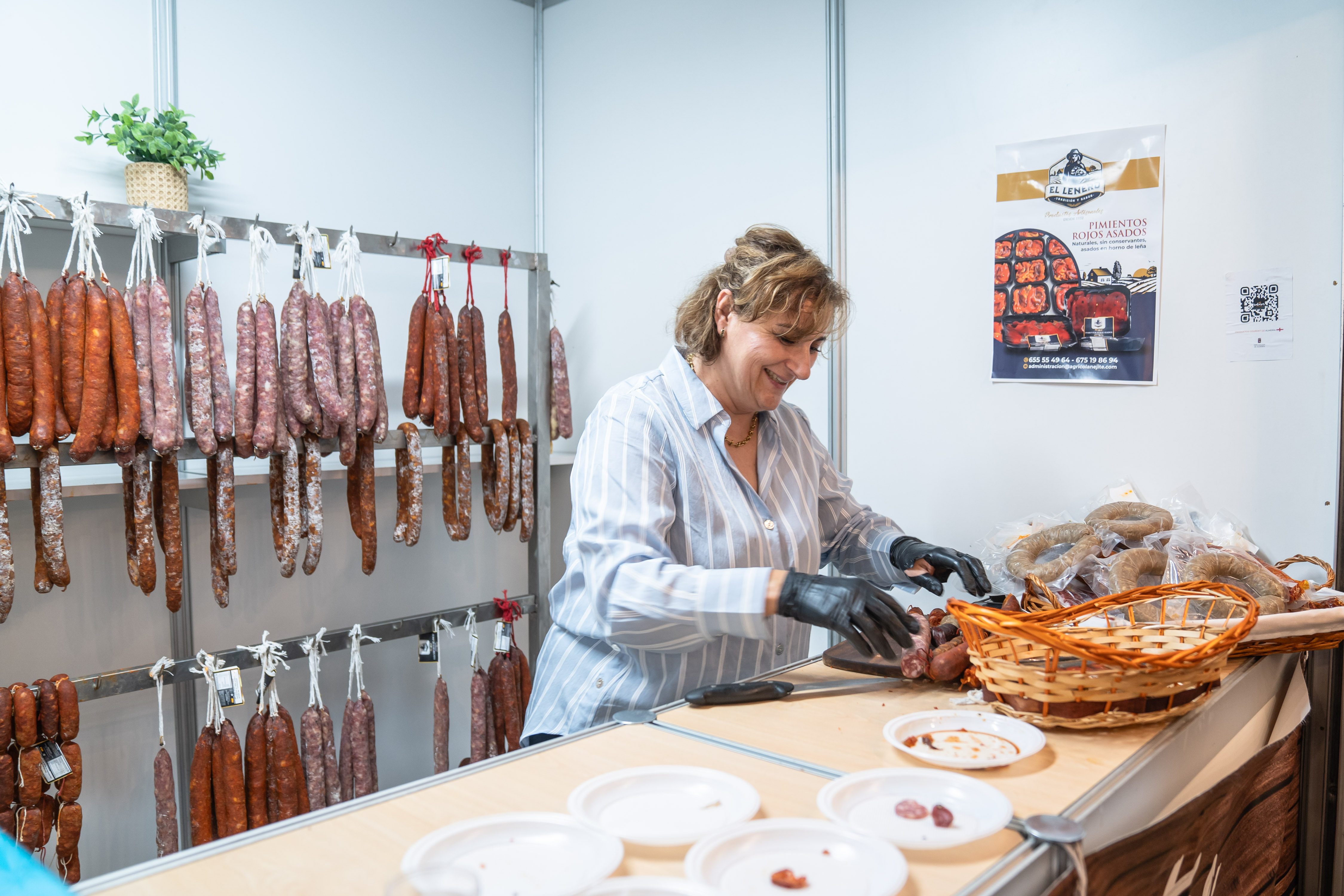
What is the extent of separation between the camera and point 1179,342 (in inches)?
104

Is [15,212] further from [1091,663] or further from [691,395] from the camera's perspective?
[1091,663]

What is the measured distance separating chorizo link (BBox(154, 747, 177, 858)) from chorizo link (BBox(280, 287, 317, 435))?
42.5 inches

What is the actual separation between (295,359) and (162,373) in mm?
363

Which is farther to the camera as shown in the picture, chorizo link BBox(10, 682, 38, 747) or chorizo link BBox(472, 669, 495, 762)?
chorizo link BBox(472, 669, 495, 762)

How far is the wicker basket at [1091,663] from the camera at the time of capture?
4.83 feet

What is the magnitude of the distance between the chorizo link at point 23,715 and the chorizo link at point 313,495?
75 cm

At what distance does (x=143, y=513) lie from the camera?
2.52 meters

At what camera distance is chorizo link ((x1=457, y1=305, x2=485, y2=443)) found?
3209 mm

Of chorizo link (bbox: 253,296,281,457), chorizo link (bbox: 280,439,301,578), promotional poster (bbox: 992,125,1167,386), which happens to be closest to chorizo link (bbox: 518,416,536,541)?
chorizo link (bbox: 280,439,301,578)

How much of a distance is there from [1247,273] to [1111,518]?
0.77 m

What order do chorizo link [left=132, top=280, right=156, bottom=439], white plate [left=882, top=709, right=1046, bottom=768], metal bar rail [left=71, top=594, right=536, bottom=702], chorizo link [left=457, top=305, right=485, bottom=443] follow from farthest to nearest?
chorizo link [left=457, top=305, right=485, bottom=443], metal bar rail [left=71, top=594, right=536, bottom=702], chorizo link [left=132, top=280, right=156, bottom=439], white plate [left=882, top=709, right=1046, bottom=768]

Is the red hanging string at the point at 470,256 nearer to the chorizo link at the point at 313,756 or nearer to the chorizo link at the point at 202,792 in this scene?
the chorizo link at the point at 313,756

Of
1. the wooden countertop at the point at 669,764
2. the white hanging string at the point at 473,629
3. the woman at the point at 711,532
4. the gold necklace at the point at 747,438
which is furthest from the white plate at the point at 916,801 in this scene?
the white hanging string at the point at 473,629

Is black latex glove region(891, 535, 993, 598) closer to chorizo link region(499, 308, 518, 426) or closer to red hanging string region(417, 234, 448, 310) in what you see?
chorizo link region(499, 308, 518, 426)
